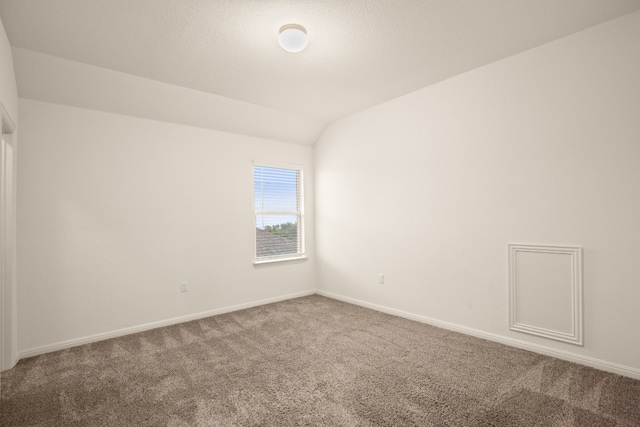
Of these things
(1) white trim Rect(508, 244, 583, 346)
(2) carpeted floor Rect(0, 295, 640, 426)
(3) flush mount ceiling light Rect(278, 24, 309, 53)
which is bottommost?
(2) carpeted floor Rect(0, 295, 640, 426)

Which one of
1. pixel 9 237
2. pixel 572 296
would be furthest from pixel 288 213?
pixel 572 296

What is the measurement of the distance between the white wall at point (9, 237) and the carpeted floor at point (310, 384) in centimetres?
23

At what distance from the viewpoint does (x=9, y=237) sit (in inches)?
103

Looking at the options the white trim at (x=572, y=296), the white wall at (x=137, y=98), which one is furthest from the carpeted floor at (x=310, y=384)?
the white wall at (x=137, y=98)

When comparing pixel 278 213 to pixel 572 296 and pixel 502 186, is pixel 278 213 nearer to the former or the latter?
pixel 502 186

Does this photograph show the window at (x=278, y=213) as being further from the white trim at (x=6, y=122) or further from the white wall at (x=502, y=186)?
the white trim at (x=6, y=122)

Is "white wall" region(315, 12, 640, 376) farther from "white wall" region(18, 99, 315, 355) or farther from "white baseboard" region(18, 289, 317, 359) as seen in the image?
"white wall" region(18, 99, 315, 355)

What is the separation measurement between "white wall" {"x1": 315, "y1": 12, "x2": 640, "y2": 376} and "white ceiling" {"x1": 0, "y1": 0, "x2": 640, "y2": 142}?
305 millimetres

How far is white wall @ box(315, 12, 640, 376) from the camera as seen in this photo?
7.71 feet

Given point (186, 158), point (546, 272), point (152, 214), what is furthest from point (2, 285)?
point (546, 272)

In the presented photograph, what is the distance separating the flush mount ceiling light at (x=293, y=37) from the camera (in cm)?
235

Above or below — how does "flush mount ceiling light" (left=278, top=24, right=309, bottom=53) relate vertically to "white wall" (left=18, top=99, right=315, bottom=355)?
above

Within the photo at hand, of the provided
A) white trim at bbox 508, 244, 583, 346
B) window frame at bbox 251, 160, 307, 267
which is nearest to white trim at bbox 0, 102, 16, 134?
window frame at bbox 251, 160, 307, 267

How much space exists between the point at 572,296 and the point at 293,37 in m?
3.05
